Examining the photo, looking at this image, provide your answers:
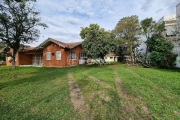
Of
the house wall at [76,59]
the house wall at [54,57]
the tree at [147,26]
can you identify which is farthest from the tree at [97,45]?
the tree at [147,26]

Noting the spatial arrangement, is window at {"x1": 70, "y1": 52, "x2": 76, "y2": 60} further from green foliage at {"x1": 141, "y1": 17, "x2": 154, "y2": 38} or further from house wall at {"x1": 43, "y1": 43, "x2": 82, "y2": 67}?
green foliage at {"x1": 141, "y1": 17, "x2": 154, "y2": 38}

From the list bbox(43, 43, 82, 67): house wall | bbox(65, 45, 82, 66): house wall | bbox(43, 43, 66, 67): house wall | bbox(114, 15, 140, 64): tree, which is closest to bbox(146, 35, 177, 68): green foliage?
bbox(114, 15, 140, 64): tree

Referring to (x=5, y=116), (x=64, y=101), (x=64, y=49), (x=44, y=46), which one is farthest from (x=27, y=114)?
(x=44, y=46)

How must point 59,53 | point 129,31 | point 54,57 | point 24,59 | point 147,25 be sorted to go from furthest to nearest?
point 24,59 → point 129,31 → point 54,57 → point 59,53 → point 147,25

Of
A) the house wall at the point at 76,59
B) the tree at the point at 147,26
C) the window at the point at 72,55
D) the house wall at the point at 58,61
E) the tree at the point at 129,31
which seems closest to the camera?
the tree at the point at 147,26

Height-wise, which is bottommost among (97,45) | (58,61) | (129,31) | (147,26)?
(58,61)

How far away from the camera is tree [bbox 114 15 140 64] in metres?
18.0

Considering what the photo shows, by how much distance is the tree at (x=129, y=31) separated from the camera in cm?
1802

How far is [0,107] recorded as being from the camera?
3.67 metres

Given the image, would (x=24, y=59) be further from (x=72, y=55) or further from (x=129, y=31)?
(x=129, y=31)

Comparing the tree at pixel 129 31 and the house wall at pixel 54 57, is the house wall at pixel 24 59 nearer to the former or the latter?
the house wall at pixel 54 57

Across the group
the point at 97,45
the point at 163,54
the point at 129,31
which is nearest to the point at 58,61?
the point at 97,45

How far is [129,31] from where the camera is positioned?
18.7 m

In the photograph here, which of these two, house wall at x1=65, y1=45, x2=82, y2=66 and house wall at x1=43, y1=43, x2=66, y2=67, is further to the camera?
house wall at x1=65, y1=45, x2=82, y2=66
